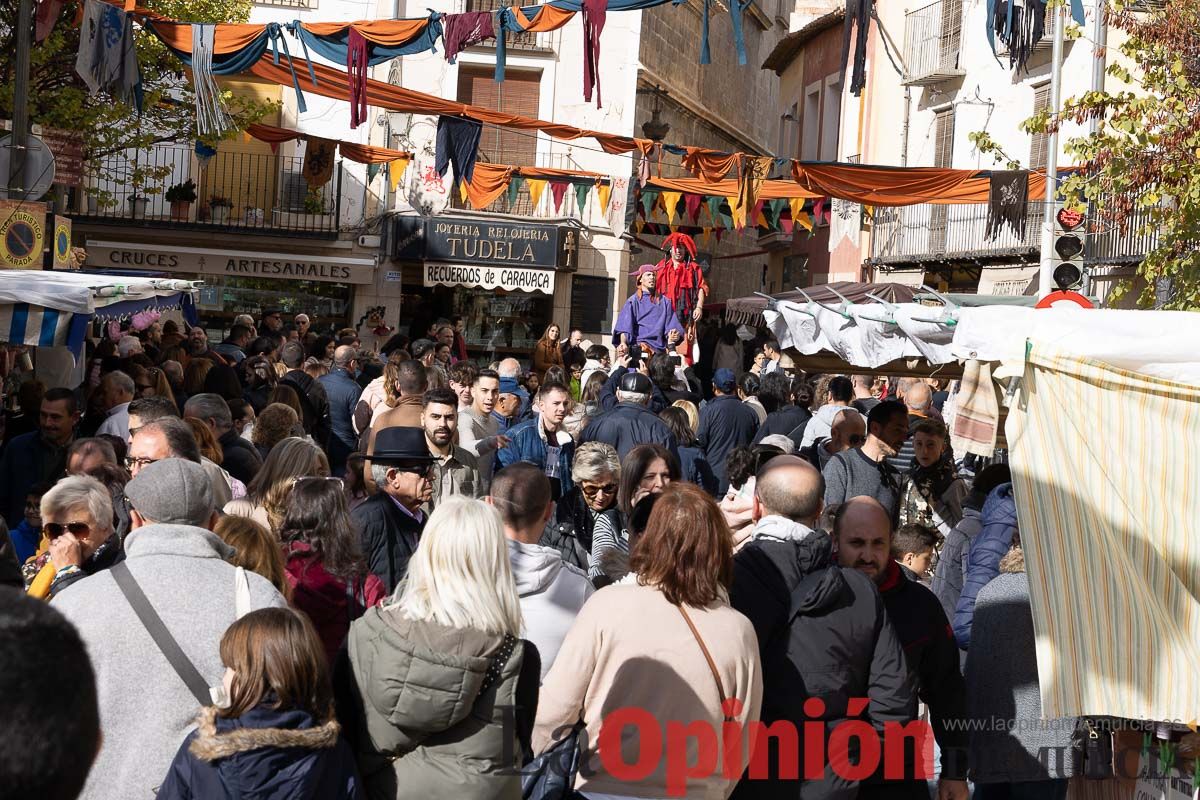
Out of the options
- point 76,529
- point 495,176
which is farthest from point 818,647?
point 495,176

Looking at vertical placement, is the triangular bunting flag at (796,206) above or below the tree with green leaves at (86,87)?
below

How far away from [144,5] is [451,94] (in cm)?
1014

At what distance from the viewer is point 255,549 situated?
4234 millimetres

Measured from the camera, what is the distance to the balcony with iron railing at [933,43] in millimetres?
25297

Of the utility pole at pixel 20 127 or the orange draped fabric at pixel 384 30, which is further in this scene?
the utility pole at pixel 20 127

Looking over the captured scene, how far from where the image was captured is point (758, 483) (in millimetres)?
4777

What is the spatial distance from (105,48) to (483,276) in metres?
16.5

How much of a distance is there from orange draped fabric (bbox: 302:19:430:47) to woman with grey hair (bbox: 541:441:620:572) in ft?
18.2

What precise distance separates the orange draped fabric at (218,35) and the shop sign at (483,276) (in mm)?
16147

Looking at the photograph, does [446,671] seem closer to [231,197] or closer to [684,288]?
[684,288]

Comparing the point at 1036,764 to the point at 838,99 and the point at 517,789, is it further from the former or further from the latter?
the point at 838,99

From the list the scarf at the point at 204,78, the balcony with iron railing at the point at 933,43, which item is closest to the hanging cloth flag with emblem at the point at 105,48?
the scarf at the point at 204,78

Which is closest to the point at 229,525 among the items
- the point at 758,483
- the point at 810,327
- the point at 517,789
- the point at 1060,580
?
the point at 517,789

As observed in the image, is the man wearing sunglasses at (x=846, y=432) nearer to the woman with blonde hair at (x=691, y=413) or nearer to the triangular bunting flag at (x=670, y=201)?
the woman with blonde hair at (x=691, y=413)
